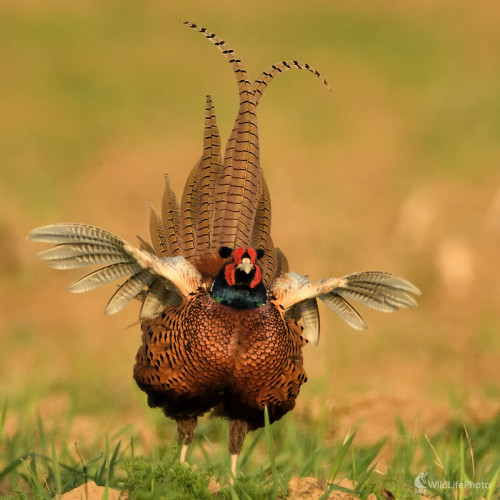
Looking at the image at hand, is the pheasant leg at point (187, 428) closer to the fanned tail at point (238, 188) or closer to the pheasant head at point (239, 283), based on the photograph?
the pheasant head at point (239, 283)

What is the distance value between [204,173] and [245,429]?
1.28 metres

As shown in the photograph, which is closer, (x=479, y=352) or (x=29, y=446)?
(x=29, y=446)

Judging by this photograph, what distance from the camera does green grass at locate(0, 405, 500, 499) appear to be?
3.48 m

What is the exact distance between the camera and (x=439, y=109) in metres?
14.3

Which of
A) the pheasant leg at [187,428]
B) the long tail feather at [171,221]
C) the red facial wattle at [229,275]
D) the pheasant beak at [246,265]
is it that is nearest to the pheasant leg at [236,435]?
the pheasant leg at [187,428]

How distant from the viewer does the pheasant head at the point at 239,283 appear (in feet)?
13.7

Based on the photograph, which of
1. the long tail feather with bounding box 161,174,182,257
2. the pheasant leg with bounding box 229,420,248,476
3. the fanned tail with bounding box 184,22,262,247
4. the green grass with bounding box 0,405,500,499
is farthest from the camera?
the long tail feather with bounding box 161,174,182,257

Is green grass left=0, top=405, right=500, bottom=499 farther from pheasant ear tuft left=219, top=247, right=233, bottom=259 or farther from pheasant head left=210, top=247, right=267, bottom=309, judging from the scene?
pheasant ear tuft left=219, top=247, right=233, bottom=259

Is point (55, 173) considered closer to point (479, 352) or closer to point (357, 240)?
point (357, 240)

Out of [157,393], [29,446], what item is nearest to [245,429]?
[157,393]

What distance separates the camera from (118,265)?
14.6ft

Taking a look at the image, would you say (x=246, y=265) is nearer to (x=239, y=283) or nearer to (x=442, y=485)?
(x=239, y=283)

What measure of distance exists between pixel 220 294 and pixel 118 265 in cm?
49

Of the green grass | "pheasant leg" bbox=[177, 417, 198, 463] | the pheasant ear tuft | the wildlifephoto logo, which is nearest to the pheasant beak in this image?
the pheasant ear tuft
